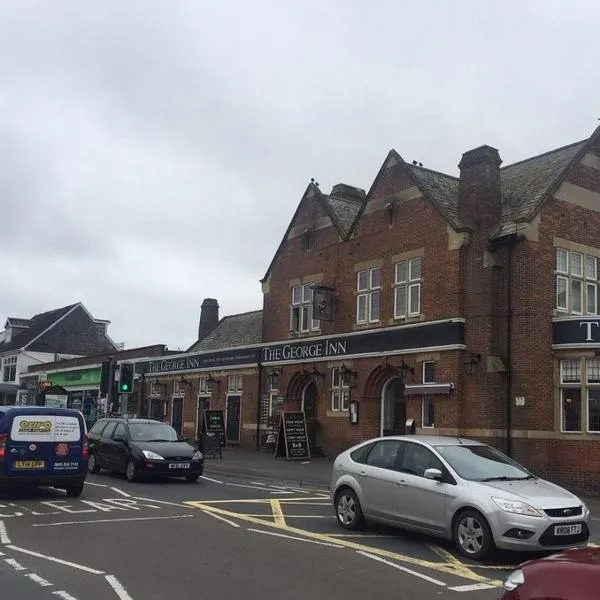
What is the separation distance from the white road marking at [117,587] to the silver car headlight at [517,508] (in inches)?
175

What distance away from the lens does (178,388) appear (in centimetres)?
3416

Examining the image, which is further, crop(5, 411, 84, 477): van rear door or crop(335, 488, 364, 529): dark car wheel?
crop(5, 411, 84, 477): van rear door

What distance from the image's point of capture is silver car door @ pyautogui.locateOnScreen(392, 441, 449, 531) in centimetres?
938

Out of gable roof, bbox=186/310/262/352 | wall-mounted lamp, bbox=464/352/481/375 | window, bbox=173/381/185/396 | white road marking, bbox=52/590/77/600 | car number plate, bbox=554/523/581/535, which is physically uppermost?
gable roof, bbox=186/310/262/352

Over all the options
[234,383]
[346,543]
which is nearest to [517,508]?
Answer: [346,543]

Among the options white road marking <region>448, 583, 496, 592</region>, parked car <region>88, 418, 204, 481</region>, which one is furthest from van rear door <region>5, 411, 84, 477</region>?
white road marking <region>448, 583, 496, 592</region>

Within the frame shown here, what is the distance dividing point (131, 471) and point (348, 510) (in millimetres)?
7758

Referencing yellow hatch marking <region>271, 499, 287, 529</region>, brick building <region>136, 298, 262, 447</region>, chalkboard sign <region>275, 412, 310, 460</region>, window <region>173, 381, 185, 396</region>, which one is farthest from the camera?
window <region>173, 381, 185, 396</region>

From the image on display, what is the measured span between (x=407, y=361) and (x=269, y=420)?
22.8 ft

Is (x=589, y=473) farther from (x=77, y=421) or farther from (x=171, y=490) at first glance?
(x=77, y=421)

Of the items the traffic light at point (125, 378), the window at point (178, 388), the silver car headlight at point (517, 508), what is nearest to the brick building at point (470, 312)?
the traffic light at point (125, 378)

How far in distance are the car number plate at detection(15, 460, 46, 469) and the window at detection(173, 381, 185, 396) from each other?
19802 millimetres

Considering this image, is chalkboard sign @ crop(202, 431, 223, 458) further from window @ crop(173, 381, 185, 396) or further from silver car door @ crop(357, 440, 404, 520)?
silver car door @ crop(357, 440, 404, 520)

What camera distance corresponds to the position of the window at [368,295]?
24297 mm
